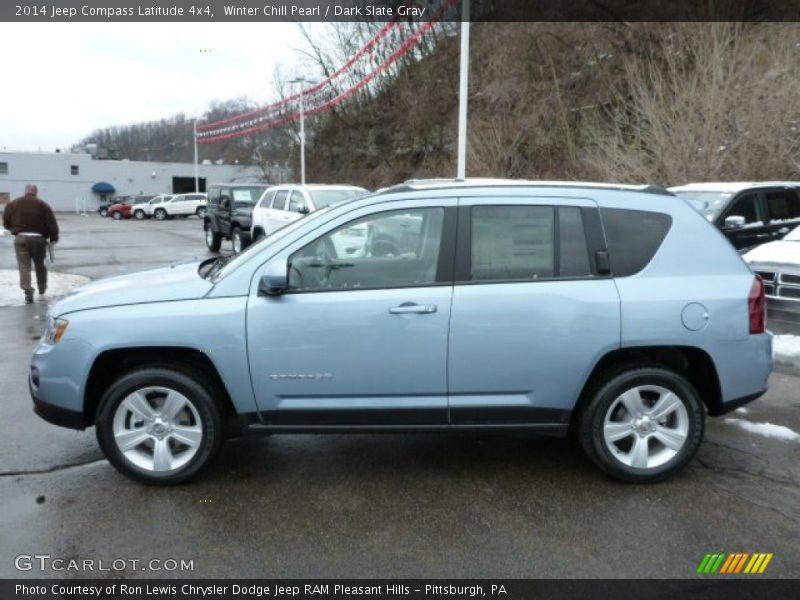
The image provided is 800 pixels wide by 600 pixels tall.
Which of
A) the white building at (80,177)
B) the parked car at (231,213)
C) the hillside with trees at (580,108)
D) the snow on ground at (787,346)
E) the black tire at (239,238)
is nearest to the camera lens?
the snow on ground at (787,346)

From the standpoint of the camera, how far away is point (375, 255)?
13.4ft

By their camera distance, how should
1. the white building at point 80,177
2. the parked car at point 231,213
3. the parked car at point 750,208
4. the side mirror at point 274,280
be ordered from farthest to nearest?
the white building at point 80,177 < the parked car at point 231,213 < the parked car at point 750,208 < the side mirror at point 274,280

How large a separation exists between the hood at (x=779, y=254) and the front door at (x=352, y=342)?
4.47 m

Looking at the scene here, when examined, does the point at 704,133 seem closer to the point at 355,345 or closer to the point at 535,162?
the point at 535,162

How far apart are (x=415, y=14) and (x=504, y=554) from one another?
80.8 feet

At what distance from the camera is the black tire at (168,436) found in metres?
3.94

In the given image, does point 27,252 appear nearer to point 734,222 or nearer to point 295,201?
point 295,201

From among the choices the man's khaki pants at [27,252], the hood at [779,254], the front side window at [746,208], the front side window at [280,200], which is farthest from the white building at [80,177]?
the hood at [779,254]

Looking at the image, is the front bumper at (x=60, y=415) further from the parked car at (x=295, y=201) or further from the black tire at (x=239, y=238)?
the black tire at (x=239, y=238)

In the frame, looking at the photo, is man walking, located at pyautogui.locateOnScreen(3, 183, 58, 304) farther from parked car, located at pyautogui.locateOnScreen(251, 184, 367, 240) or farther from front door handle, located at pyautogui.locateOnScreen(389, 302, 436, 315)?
front door handle, located at pyautogui.locateOnScreen(389, 302, 436, 315)

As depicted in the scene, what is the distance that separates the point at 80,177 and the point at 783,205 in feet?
225
